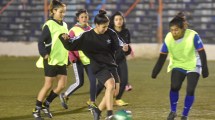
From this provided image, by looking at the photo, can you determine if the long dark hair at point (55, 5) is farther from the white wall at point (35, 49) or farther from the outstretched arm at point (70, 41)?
the white wall at point (35, 49)

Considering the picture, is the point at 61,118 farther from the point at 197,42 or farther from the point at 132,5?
the point at 132,5

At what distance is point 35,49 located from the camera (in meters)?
20.9

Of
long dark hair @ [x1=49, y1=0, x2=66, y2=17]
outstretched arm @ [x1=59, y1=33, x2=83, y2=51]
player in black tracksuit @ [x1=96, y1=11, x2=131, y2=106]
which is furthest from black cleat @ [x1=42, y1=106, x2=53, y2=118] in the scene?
player in black tracksuit @ [x1=96, y1=11, x2=131, y2=106]

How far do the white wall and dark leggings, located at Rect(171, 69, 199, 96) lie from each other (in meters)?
12.9

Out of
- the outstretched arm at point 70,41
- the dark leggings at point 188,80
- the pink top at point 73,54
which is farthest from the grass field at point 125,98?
the outstretched arm at point 70,41

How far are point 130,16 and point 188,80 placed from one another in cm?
1578

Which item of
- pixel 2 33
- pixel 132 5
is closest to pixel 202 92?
pixel 132 5

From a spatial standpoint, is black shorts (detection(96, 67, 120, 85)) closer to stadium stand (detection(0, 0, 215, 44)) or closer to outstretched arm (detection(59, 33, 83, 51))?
outstretched arm (detection(59, 33, 83, 51))

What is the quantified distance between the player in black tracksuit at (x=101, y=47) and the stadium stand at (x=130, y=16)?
14595 millimetres

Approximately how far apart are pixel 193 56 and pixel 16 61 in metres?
13.9

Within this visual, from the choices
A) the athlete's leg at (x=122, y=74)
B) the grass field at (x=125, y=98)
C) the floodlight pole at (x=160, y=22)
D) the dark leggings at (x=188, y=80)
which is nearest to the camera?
the dark leggings at (x=188, y=80)

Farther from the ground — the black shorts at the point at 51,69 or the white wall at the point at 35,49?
the black shorts at the point at 51,69

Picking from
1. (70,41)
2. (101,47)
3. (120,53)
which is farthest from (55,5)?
(120,53)

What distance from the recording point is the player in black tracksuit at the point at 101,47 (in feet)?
21.2
